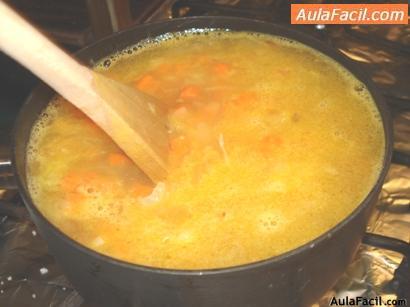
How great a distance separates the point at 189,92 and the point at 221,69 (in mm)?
115

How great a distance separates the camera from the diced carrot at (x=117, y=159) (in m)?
1.18

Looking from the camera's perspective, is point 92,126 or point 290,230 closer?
point 290,230

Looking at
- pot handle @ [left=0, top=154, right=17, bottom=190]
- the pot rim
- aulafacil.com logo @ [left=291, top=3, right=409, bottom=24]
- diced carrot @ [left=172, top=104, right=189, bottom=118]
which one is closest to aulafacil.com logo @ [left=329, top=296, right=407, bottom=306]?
the pot rim

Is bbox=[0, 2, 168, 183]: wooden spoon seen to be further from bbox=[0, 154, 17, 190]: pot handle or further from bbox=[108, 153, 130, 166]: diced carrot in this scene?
bbox=[0, 154, 17, 190]: pot handle

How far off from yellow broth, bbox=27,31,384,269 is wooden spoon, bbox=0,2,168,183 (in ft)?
0.19

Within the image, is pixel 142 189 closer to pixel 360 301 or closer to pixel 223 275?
pixel 223 275

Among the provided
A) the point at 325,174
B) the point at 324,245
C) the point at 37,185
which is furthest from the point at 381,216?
the point at 37,185

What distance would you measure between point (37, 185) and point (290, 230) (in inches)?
20.7

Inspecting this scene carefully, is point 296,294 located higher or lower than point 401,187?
higher

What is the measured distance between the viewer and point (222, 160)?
1146 millimetres

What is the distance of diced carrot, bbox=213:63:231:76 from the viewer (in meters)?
1.37

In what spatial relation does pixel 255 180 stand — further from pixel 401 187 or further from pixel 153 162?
pixel 401 187

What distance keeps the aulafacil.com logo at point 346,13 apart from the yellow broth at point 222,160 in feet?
1.31

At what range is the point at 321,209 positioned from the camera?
3.46 feet
